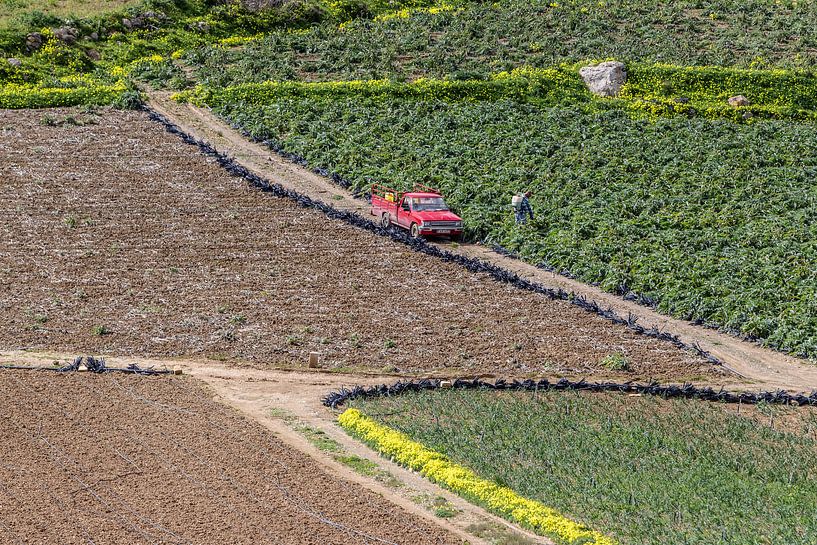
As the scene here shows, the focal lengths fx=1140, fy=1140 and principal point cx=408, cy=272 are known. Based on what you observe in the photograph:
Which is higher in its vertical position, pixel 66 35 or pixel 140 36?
pixel 66 35

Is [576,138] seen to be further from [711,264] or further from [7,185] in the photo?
[7,185]

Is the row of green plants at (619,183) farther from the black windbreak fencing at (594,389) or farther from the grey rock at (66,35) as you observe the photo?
the grey rock at (66,35)

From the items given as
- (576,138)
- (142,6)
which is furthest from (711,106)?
(142,6)

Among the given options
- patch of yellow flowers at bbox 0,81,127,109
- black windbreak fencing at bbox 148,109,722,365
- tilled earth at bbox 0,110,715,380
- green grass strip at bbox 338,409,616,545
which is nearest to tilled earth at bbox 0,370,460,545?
green grass strip at bbox 338,409,616,545

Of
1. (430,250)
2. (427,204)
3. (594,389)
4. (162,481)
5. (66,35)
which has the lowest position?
(594,389)

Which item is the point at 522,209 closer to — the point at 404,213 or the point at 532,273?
the point at 404,213

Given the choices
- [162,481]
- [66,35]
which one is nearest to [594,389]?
[162,481]

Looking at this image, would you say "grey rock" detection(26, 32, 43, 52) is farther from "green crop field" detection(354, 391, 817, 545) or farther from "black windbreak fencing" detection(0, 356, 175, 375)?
"green crop field" detection(354, 391, 817, 545)
